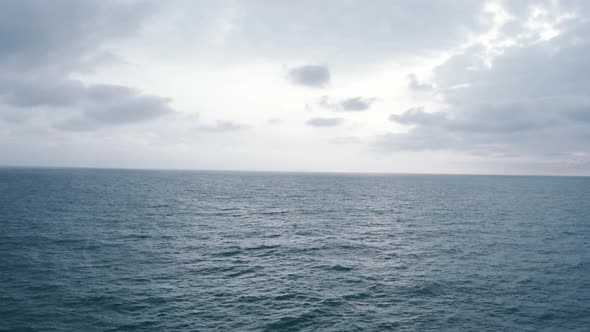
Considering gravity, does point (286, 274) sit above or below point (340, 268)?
below

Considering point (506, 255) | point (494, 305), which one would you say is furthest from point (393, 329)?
point (506, 255)

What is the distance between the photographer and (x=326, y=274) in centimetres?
4294

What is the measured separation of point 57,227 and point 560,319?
8112cm

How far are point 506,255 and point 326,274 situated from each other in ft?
103

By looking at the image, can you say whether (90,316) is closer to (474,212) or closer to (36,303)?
(36,303)

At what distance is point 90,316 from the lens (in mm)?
29672

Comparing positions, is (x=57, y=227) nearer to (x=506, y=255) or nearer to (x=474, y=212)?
(x=506, y=255)

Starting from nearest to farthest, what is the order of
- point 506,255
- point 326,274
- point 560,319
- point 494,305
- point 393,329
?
point 393,329
point 560,319
point 494,305
point 326,274
point 506,255

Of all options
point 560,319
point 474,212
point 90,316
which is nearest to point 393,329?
point 560,319

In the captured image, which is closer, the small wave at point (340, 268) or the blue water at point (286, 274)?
the blue water at point (286, 274)

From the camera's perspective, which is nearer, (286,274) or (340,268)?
(286,274)

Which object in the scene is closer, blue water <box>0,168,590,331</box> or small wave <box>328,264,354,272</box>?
blue water <box>0,168,590,331</box>

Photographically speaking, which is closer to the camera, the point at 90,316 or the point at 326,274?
the point at 90,316

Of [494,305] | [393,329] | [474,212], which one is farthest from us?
[474,212]
